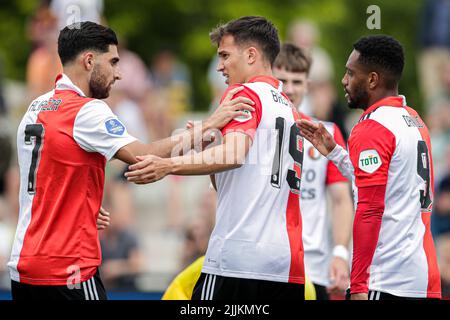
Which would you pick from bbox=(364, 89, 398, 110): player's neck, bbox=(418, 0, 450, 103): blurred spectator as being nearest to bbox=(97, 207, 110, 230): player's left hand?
bbox=(364, 89, 398, 110): player's neck

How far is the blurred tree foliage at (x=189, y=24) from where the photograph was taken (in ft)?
68.8

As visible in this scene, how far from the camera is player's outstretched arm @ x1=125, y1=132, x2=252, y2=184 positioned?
631 centimetres

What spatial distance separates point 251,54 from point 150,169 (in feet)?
3.72

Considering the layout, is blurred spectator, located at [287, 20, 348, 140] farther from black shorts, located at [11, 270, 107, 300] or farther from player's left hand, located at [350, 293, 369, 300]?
black shorts, located at [11, 270, 107, 300]

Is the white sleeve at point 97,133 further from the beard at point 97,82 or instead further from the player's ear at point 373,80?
the player's ear at point 373,80

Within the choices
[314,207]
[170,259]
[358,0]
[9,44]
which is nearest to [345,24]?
[358,0]

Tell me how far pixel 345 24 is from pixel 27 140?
16140 millimetres

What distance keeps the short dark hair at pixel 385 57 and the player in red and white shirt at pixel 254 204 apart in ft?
2.23

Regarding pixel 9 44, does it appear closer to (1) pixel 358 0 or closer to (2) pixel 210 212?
(1) pixel 358 0

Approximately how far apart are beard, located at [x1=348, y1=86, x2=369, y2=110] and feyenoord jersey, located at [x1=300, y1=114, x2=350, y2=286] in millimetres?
1457

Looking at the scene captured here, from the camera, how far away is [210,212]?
12500mm

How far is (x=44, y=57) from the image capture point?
12.6 m
